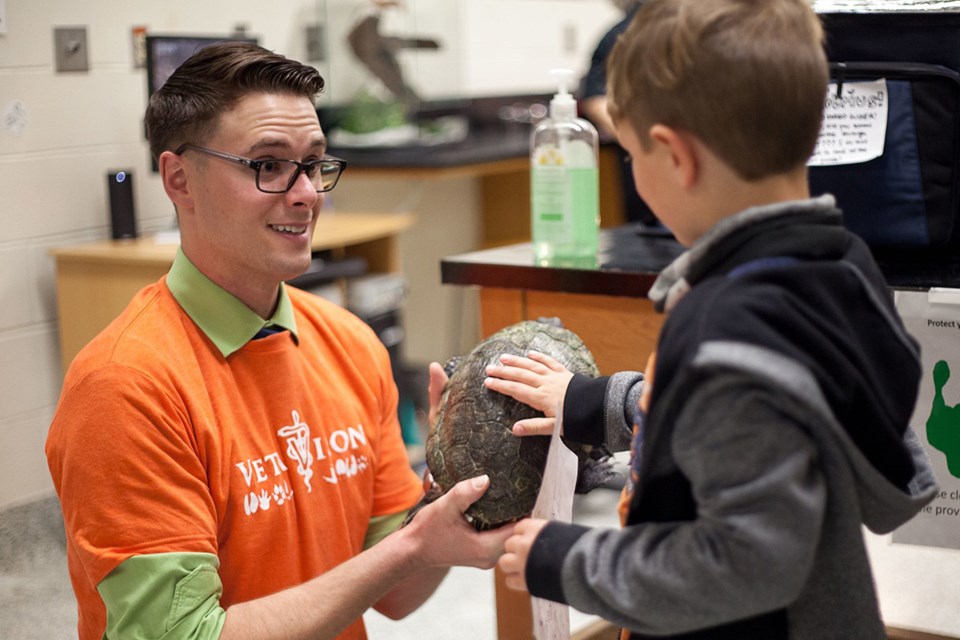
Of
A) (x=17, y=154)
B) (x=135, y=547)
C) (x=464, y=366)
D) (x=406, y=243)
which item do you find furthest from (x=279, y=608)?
(x=406, y=243)

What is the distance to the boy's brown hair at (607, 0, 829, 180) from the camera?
0.84 meters

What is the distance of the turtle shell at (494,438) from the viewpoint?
1319 millimetres

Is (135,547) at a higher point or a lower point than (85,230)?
lower

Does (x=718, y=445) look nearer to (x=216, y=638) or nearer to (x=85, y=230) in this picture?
(x=216, y=638)

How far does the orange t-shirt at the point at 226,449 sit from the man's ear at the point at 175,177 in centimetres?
12

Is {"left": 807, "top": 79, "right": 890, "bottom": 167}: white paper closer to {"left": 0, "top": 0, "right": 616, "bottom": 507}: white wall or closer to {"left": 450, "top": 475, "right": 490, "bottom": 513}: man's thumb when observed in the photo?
{"left": 450, "top": 475, "right": 490, "bottom": 513}: man's thumb

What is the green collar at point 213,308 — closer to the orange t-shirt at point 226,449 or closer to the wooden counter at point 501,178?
the orange t-shirt at point 226,449

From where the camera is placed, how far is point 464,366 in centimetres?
143

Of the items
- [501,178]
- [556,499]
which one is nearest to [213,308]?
[556,499]

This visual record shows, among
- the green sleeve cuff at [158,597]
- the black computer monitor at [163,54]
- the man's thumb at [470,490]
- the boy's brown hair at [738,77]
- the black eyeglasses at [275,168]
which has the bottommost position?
the green sleeve cuff at [158,597]

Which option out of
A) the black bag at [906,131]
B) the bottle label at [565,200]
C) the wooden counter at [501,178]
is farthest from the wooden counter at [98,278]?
the black bag at [906,131]

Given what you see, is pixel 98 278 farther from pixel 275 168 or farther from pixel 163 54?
pixel 275 168

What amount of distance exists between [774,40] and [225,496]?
2.84 feet

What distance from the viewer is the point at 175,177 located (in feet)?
4.74
